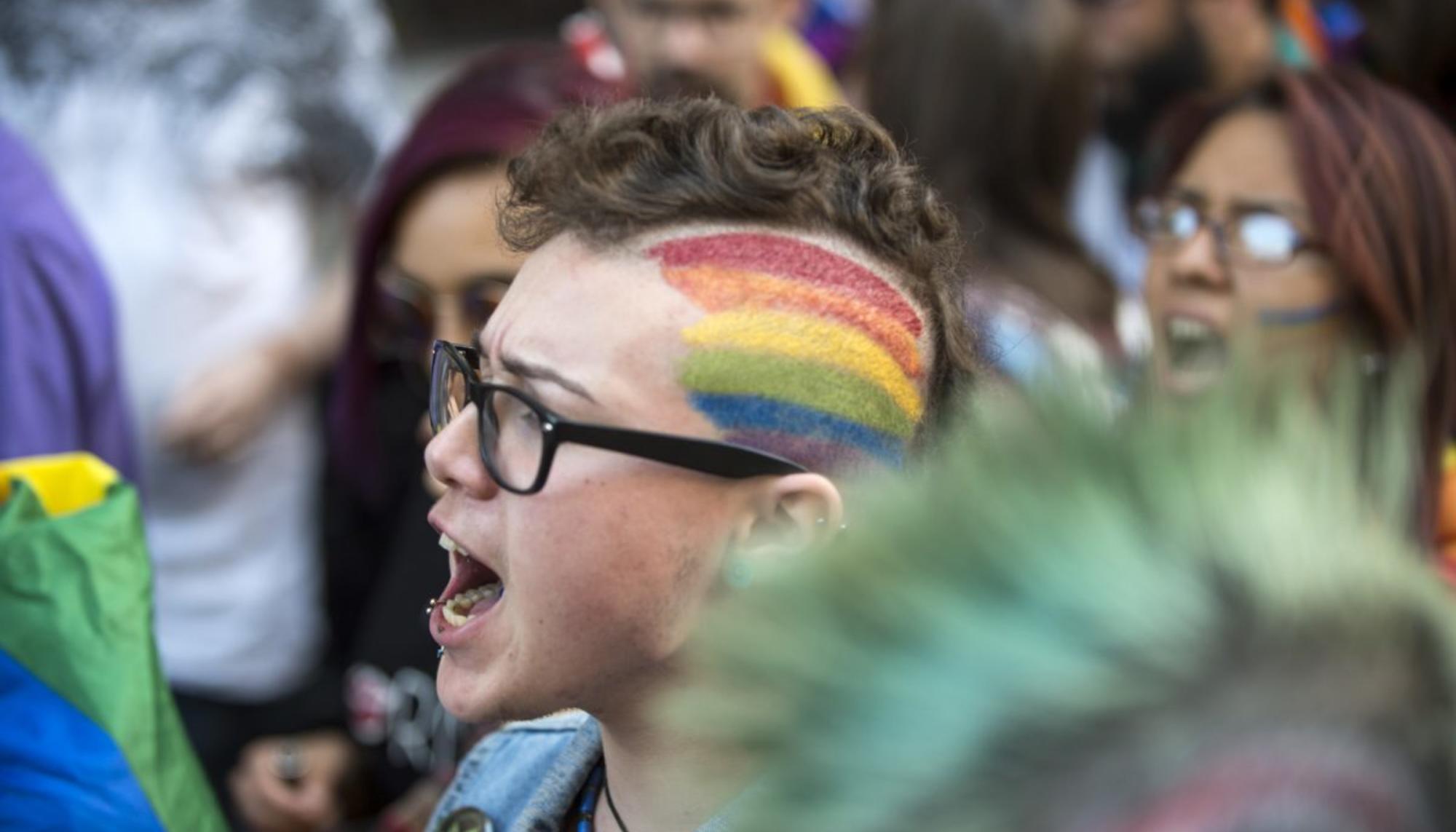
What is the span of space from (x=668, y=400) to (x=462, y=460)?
0.20 m

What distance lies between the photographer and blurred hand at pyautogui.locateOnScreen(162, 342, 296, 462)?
288cm

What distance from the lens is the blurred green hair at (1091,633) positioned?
598 millimetres

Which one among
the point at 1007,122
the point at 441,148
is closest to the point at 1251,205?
the point at 1007,122

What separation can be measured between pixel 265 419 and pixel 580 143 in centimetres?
177

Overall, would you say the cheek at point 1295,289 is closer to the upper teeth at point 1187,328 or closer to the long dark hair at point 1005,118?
the upper teeth at point 1187,328

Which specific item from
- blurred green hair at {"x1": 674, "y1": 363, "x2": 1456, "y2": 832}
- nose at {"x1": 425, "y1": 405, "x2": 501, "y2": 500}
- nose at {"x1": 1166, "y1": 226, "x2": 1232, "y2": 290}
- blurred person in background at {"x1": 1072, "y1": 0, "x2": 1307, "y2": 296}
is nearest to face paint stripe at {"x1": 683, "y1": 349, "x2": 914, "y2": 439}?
nose at {"x1": 425, "y1": 405, "x2": 501, "y2": 500}

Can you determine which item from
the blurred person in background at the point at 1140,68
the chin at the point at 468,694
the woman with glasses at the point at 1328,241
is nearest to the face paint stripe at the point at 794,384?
the chin at the point at 468,694

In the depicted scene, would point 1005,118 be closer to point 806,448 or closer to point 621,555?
point 806,448

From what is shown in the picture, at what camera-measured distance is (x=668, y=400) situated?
129cm

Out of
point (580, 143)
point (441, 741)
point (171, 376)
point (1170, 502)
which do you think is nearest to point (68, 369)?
point (171, 376)

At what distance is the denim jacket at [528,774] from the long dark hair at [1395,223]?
1.44 m

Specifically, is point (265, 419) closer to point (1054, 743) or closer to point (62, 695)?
point (62, 695)

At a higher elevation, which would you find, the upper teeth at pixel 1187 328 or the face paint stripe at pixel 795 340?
the face paint stripe at pixel 795 340

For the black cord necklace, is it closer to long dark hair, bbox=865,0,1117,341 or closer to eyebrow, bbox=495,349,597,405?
eyebrow, bbox=495,349,597,405
